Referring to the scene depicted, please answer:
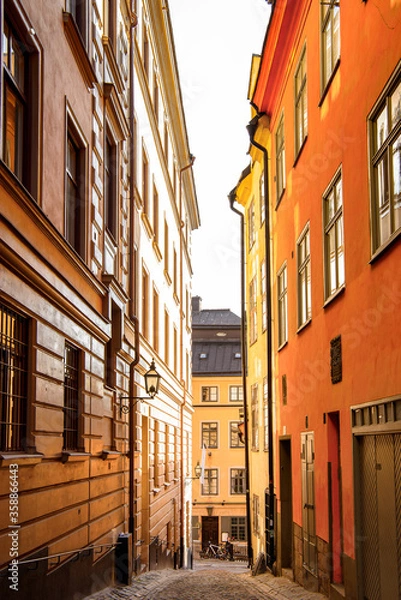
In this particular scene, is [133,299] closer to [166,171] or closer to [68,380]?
[68,380]

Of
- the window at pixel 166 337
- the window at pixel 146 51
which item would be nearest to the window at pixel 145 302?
the window at pixel 146 51

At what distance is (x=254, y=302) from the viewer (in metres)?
24.1

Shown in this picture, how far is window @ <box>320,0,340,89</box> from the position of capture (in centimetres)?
1095

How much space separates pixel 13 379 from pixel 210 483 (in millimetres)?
42801

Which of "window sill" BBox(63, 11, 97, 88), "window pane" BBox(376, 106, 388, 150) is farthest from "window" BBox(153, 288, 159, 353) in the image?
"window pane" BBox(376, 106, 388, 150)

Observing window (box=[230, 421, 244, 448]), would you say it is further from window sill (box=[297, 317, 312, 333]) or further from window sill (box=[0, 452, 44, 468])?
window sill (box=[0, 452, 44, 468])

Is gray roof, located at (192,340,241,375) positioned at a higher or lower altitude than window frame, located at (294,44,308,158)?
lower

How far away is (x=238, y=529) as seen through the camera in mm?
48062

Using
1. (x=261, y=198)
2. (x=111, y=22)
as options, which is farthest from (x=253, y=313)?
(x=111, y=22)

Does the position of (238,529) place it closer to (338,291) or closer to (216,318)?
(216,318)

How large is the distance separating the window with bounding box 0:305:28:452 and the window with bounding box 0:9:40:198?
55.9 inches

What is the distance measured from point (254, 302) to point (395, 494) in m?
16.4

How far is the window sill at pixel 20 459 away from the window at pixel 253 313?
1574 centimetres

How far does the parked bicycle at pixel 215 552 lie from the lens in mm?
43500
